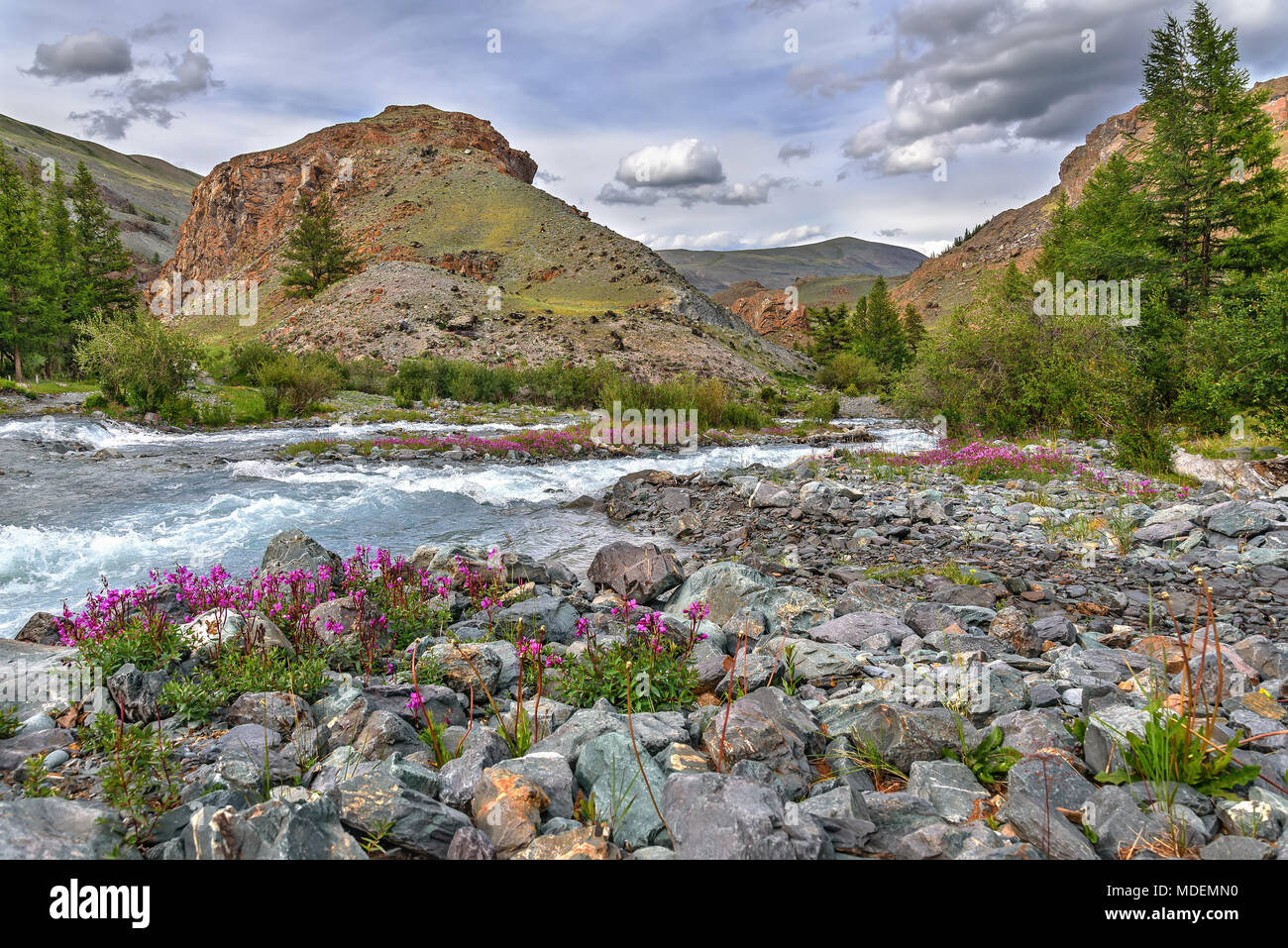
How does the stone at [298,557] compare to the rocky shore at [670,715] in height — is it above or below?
above

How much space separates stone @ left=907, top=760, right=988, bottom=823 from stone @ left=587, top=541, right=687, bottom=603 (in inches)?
184

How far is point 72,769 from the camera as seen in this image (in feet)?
10.6

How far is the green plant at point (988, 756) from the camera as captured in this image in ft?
10.5

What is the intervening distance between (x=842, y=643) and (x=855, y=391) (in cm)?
5508

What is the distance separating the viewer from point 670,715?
3816mm

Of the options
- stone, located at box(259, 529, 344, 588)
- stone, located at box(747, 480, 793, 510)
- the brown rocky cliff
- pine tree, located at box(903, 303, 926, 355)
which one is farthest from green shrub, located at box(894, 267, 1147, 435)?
the brown rocky cliff

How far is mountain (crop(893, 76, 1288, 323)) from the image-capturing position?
13425cm

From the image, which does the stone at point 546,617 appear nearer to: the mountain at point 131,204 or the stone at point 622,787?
the stone at point 622,787

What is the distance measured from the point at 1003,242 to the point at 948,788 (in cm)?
17191

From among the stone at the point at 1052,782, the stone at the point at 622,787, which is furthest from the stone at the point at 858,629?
the stone at the point at 622,787

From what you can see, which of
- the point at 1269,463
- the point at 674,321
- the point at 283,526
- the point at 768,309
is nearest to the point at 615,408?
the point at 283,526

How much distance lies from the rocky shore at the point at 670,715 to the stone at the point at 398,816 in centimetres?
1

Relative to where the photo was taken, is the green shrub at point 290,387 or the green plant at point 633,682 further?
the green shrub at point 290,387
